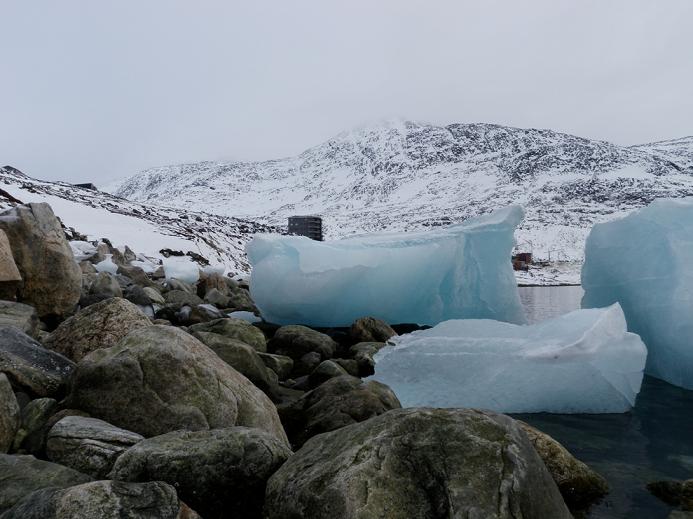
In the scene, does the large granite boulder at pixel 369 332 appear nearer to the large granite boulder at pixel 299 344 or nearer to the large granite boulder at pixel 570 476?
the large granite boulder at pixel 299 344

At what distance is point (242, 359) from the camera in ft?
16.2

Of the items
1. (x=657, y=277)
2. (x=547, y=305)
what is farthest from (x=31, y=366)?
(x=547, y=305)

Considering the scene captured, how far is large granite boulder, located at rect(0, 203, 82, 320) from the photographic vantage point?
5750 mm

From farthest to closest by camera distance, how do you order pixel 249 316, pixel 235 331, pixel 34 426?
pixel 249 316
pixel 235 331
pixel 34 426

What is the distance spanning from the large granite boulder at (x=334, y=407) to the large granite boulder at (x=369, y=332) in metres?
3.72

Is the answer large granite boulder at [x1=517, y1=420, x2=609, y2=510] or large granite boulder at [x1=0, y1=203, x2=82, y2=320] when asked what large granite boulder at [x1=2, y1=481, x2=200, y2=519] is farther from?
large granite boulder at [x1=0, y1=203, x2=82, y2=320]

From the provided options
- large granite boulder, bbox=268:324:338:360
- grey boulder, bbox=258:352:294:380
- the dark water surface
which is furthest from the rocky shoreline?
large granite boulder, bbox=268:324:338:360

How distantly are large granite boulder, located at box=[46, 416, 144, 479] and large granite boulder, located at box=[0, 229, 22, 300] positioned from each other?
3.27 meters

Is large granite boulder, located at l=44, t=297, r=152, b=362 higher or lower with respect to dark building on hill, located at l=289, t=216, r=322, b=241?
higher

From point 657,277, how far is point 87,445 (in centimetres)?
731

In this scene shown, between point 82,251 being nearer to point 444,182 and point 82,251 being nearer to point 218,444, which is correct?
point 218,444

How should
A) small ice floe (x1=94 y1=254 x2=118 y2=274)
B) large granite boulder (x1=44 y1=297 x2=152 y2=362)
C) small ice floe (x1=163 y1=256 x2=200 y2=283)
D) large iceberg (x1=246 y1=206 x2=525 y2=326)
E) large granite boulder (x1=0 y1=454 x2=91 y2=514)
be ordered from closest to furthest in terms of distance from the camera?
large granite boulder (x1=0 y1=454 x2=91 y2=514)
large granite boulder (x1=44 y1=297 x2=152 y2=362)
large iceberg (x1=246 y1=206 x2=525 y2=326)
small ice floe (x1=94 y1=254 x2=118 y2=274)
small ice floe (x1=163 y1=256 x2=200 y2=283)

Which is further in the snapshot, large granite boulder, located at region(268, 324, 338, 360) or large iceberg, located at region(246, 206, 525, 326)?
large iceberg, located at region(246, 206, 525, 326)

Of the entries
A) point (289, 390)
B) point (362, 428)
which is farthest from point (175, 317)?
point (362, 428)
